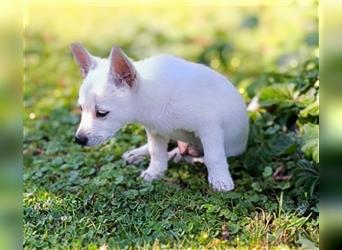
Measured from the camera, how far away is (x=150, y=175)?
3.60 meters

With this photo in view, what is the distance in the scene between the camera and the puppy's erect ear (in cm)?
308

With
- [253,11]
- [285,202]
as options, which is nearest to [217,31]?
[253,11]

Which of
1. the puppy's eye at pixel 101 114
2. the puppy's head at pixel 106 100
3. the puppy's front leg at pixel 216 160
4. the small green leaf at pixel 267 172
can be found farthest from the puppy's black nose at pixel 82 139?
the small green leaf at pixel 267 172

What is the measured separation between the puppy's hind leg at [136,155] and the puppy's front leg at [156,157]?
198mm

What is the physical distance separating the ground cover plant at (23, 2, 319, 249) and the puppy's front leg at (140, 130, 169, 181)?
6 centimetres

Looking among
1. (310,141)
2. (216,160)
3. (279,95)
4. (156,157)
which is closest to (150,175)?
(156,157)

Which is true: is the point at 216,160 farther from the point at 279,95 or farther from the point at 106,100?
the point at 279,95

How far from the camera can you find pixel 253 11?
628 cm

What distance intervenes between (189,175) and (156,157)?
196 millimetres

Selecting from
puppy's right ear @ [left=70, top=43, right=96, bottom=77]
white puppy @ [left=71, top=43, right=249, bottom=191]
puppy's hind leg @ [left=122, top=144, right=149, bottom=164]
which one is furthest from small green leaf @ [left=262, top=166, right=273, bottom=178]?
puppy's right ear @ [left=70, top=43, right=96, bottom=77]

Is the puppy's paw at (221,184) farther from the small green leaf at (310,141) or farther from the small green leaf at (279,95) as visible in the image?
the small green leaf at (279,95)

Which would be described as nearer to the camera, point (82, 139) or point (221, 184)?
point (82, 139)

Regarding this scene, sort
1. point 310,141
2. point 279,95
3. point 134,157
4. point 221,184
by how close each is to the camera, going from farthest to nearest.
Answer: point 279,95, point 134,157, point 221,184, point 310,141

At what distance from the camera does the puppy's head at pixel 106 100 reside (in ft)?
10.4
